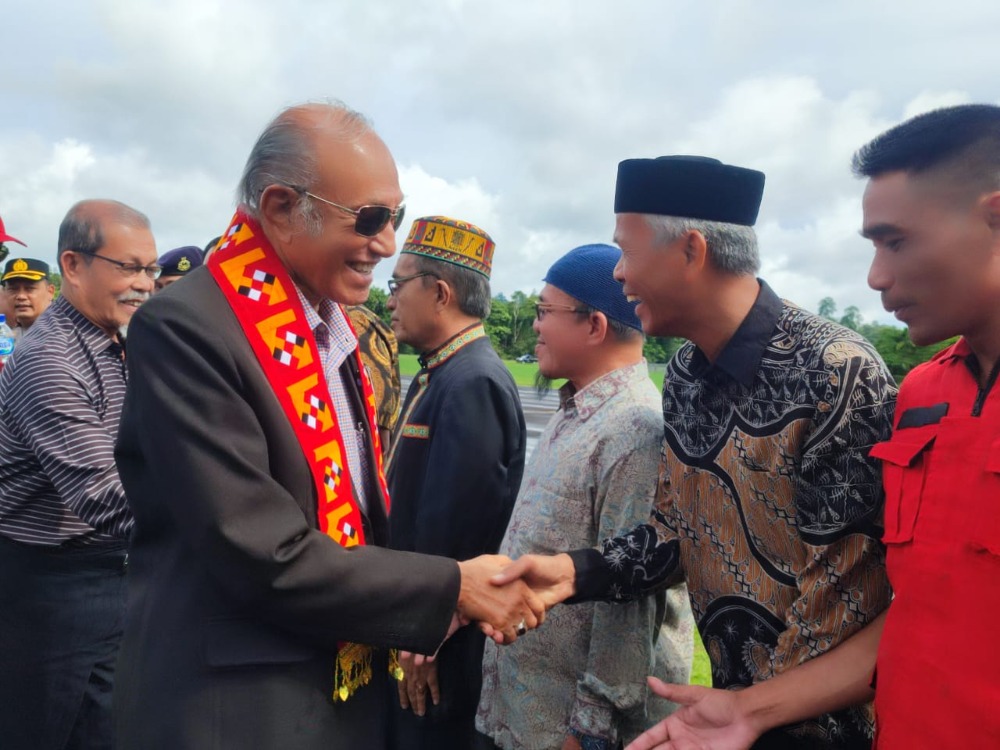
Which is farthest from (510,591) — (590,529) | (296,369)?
(296,369)

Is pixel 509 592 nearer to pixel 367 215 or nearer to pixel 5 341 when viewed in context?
pixel 367 215

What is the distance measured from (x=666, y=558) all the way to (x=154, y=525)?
4.85ft

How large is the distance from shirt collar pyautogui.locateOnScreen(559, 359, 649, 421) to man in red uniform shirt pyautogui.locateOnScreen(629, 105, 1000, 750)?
112 cm

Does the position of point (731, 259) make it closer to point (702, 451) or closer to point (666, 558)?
point (702, 451)

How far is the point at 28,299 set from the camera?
26.2 ft

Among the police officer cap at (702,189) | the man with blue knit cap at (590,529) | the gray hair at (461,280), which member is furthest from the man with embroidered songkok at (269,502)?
the gray hair at (461,280)

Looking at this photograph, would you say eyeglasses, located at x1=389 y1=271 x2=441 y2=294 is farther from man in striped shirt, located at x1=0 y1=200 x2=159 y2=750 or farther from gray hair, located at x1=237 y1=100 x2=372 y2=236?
gray hair, located at x1=237 y1=100 x2=372 y2=236

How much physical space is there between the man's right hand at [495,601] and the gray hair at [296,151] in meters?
0.99

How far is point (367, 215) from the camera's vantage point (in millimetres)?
2004

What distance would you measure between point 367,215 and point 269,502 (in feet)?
2.56

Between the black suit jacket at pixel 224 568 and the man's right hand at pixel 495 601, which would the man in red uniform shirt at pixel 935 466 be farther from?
the black suit jacket at pixel 224 568

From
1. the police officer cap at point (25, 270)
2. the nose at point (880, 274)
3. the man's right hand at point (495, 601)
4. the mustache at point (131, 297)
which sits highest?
the police officer cap at point (25, 270)

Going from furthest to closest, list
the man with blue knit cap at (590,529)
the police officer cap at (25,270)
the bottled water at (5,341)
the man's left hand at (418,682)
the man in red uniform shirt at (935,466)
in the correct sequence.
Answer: the police officer cap at (25,270)
the bottled water at (5,341)
the man's left hand at (418,682)
the man with blue knit cap at (590,529)
the man in red uniform shirt at (935,466)

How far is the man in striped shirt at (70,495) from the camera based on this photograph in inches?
117
